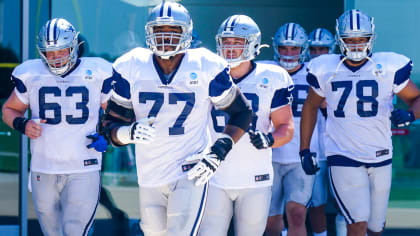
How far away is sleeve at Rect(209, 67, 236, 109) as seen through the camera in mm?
3674

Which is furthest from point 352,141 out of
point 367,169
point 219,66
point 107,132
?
point 107,132

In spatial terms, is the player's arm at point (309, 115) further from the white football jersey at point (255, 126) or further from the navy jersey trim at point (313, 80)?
the white football jersey at point (255, 126)

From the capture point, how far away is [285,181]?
5316 millimetres

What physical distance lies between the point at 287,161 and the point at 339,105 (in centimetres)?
77

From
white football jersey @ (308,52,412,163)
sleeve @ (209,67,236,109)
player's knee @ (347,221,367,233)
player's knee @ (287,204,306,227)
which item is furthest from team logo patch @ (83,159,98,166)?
player's knee @ (347,221,367,233)

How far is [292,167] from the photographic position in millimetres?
5289

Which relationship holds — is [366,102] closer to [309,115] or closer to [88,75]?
[309,115]

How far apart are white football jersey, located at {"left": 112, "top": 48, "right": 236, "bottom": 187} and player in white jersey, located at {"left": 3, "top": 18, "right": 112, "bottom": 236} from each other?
3.45 feet

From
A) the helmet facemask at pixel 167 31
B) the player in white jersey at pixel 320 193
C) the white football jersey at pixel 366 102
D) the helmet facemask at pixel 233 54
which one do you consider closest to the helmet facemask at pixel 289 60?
the player in white jersey at pixel 320 193

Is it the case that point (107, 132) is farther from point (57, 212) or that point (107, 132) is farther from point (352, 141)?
point (352, 141)

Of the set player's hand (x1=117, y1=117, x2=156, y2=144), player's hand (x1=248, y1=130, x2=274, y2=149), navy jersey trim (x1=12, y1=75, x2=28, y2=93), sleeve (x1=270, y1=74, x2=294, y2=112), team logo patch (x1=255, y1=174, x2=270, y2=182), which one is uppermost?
navy jersey trim (x1=12, y1=75, x2=28, y2=93)

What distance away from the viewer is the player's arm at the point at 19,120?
4609mm

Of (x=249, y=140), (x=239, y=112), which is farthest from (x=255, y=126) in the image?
(x=239, y=112)

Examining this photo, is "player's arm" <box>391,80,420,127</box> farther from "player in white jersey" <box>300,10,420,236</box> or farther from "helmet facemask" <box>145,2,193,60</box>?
"helmet facemask" <box>145,2,193,60</box>
